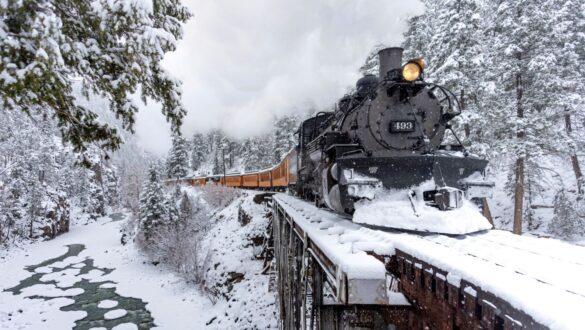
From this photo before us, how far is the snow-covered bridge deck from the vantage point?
1.71 meters

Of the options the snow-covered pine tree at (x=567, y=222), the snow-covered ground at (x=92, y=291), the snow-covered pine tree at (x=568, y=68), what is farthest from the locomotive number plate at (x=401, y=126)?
the snow-covered ground at (x=92, y=291)

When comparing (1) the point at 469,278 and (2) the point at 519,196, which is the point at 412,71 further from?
(2) the point at 519,196

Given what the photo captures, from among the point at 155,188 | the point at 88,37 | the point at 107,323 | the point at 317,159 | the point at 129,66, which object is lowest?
the point at 107,323

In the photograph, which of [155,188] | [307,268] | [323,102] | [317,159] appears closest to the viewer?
[307,268]

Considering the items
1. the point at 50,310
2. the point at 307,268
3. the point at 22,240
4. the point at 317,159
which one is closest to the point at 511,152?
the point at 317,159

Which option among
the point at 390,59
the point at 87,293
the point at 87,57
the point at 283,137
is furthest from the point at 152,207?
the point at 390,59

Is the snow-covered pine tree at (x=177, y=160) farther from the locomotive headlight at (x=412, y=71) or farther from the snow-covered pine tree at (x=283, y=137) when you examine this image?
the locomotive headlight at (x=412, y=71)

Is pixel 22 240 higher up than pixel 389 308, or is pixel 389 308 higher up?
pixel 389 308

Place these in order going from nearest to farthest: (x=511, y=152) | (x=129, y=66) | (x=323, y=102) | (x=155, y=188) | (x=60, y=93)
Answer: (x=60, y=93) < (x=129, y=66) < (x=511, y=152) < (x=155, y=188) < (x=323, y=102)

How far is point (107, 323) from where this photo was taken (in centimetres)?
1536

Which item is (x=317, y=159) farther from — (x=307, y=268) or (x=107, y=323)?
(x=107, y=323)

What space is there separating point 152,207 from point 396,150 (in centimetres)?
2412

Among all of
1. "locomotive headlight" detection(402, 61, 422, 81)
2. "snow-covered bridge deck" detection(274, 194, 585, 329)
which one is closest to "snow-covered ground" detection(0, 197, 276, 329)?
"snow-covered bridge deck" detection(274, 194, 585, 329)

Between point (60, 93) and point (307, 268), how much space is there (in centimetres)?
371
